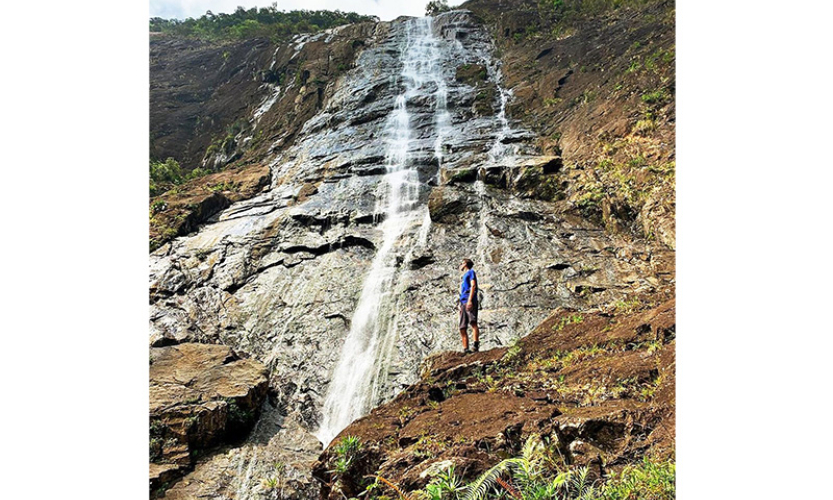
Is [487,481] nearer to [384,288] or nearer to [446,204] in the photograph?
[384,288]

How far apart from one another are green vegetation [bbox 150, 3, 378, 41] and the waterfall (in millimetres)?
16491

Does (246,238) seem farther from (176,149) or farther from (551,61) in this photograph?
(551,61)

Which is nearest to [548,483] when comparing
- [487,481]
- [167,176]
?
[487,481]

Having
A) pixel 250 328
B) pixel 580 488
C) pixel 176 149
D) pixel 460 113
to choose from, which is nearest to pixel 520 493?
pixel 580 488

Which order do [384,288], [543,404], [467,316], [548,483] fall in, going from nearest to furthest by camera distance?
1. [548,483]
2. [543,404]
3. [467,316]
4. [384,288]

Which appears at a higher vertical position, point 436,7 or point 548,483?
point 436,7

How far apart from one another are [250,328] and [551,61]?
16.3 m

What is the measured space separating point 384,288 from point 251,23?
31136 mm

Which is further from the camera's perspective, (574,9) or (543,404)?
(574,9)

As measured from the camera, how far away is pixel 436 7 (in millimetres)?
29938

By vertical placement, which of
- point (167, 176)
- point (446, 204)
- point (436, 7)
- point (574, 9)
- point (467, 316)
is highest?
point (436, 7)

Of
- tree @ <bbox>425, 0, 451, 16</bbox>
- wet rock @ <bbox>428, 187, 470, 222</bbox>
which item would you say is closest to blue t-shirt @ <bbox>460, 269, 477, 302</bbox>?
wet rock @ <bbox>428, 187, 470, 222</bbox>

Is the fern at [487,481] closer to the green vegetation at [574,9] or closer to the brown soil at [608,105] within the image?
the brown soil at [608,105]

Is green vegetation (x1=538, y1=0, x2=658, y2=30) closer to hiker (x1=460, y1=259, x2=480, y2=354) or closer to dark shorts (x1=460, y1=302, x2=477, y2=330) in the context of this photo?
hiker (x1=460, y1=259, x2=480, y2=354)
